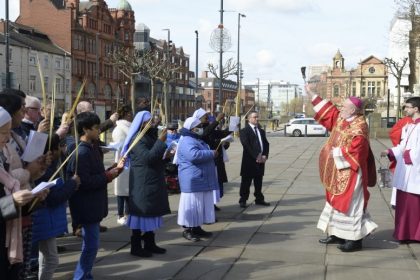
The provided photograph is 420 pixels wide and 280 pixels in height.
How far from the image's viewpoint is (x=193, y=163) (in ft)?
20.9

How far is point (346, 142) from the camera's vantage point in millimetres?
6082

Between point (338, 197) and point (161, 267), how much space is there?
7.56 ft

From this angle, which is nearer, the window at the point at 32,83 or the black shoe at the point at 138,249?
the black shoe at the point at 138,249

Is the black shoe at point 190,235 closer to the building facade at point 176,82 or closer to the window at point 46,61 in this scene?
the window at point 46,61

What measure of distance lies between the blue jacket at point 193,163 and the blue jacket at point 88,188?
1.76m

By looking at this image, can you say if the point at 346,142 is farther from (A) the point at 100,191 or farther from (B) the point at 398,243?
(A) the point at 100,191

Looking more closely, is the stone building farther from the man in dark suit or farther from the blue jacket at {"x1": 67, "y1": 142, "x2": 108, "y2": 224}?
the blue jacket at {"x1": 67, "y1": 142, "x2": 108, "y2": 224}

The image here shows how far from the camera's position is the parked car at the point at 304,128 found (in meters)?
37.6

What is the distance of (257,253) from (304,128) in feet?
107

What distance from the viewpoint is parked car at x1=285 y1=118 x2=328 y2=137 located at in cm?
3762

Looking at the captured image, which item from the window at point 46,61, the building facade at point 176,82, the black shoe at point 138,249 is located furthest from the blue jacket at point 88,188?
the building facade at point 176,82

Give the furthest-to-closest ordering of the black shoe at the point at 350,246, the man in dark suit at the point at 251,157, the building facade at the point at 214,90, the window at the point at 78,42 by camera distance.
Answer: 1. the building facade at the point at 214,90
2. the window at the point at 78,42
3. the man in dark suit at the point at 251,157
4. the black shoe at the point at 350,246

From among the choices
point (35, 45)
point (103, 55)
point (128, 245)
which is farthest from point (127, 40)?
point (128, 245)

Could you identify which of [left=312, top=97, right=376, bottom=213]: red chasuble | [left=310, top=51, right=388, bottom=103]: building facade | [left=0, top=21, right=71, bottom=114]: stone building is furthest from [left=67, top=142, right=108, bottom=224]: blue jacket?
[left=310, top=51, right=388, bottom=103]: building facade
